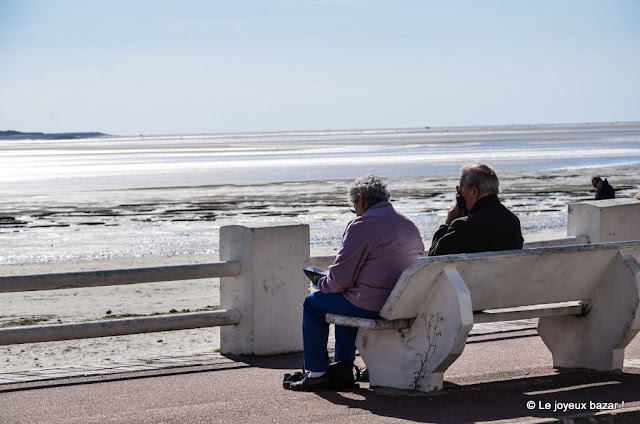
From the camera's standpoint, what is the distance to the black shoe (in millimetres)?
6176

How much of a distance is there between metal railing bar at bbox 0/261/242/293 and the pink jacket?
1.70 meters

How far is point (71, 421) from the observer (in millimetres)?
5492

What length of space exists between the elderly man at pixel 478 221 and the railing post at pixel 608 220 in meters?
2.34

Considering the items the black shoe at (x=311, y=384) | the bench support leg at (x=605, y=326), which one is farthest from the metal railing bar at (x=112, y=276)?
the bench support leg at (x=605, y=326)

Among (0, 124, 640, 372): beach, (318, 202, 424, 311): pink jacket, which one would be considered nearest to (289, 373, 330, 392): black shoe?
(318, 202, 424, 311): pink jacket

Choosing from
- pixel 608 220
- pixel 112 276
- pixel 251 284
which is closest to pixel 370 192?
pixel 251 284

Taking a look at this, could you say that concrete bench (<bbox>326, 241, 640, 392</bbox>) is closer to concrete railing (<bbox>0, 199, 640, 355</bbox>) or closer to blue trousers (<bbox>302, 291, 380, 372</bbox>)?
blue trousers (<bbox>302, 291, 380, 372</bbox>)

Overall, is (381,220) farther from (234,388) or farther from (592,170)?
(592,170)

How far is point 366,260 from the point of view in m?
6.02

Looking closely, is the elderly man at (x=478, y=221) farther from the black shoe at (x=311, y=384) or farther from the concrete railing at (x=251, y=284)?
the concrete railing at (x=251, y=284)

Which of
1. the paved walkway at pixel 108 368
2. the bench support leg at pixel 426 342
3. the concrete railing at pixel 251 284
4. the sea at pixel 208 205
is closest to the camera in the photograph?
the bench support leg at pixel 426 342

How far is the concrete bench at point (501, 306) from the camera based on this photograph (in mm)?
5652

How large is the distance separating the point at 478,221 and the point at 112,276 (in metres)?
2.80

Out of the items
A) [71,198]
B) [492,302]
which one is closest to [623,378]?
[492,302]
